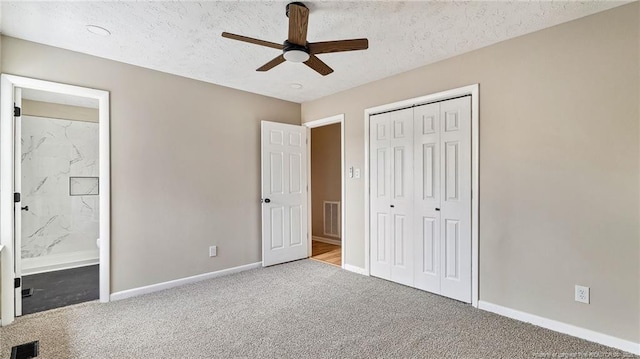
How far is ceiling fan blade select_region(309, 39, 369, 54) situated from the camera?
210cm

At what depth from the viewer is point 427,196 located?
327 centimetres

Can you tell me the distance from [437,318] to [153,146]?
3.38 m

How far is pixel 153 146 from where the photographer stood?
11.1ft

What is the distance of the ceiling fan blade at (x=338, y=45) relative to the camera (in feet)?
6.90

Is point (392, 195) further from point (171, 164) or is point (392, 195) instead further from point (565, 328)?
point (171, 164)

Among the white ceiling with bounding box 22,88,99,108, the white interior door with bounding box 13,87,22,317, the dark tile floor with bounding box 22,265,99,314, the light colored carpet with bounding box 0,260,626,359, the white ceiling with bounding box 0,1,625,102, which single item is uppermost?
the white ceiling with bounding box 0,1,625,102

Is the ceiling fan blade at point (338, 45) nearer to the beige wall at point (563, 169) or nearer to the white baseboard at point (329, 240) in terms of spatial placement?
the beige wall at point (563, 169)

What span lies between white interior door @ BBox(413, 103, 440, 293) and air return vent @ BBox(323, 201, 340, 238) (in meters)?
2.61

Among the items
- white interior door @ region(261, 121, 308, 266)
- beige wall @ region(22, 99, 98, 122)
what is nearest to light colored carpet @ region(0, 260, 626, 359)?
white interior door @ region(261, 121, 308, 266)

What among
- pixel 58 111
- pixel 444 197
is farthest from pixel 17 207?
pixel 444 197

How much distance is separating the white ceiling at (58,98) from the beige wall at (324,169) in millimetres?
3744

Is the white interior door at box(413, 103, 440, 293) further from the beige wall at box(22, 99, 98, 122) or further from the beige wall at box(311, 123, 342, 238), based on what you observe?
the beige wall at box(22, 99, 98, 122)

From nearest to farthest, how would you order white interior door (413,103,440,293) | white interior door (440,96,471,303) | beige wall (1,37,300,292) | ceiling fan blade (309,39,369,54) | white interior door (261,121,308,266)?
ceiling fan blade (309,39,369,54) < white interior door (440,96,471,303) < beige wall (1,37,300,292) < white interior door (413,103,440,293) < white interior door (261,121,308,266)

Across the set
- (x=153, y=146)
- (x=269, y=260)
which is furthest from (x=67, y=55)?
(x=269, y=260)
